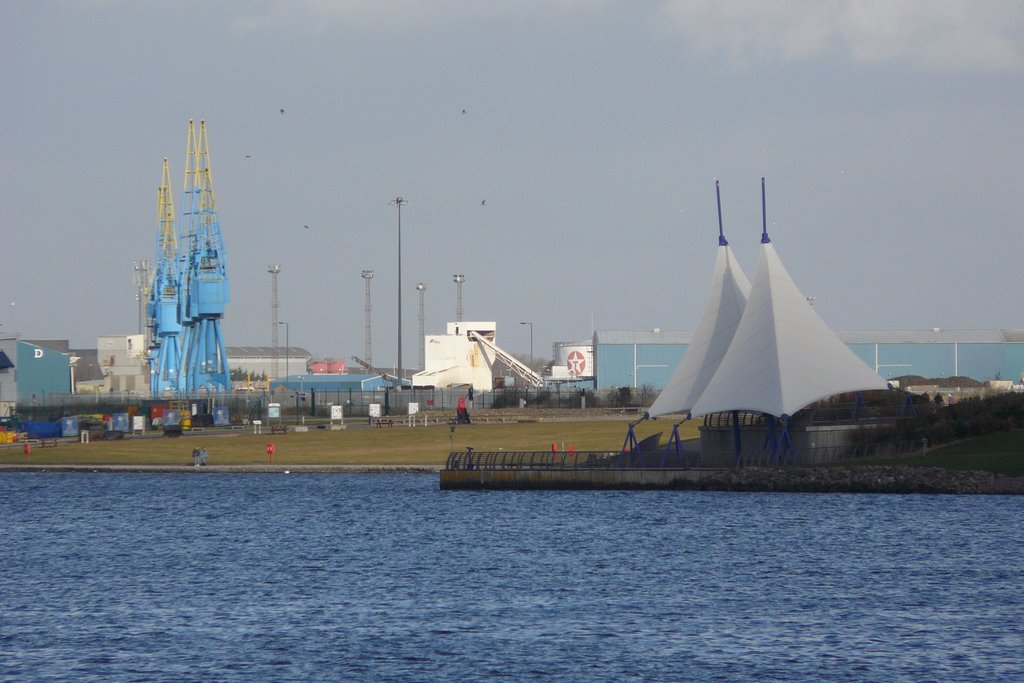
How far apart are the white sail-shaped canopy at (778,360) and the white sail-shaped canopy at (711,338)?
11.2ft

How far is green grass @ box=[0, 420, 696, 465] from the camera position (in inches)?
3305

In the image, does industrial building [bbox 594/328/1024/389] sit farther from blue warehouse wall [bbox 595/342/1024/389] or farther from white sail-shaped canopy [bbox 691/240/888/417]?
white sail-shaped canopy [bbox 691/240/888/417]

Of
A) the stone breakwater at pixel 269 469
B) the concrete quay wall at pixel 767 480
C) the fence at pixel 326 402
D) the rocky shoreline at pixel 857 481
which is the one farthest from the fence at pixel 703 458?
the fence at pixel 326 402

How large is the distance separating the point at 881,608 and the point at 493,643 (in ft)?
34.0

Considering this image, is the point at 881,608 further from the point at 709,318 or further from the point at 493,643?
the point at 709,318

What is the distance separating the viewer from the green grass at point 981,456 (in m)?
63.8

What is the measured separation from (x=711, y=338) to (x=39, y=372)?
77.4m

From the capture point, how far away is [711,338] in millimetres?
76312

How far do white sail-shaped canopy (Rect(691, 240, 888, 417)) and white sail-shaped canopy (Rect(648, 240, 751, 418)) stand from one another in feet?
11.2

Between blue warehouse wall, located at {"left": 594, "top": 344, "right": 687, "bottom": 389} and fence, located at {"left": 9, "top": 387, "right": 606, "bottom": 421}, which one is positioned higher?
blue warehouse wall, located at {"left": 594, "top": 344, "right": 687, "bottom": 389}

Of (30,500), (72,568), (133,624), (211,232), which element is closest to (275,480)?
(30,500)

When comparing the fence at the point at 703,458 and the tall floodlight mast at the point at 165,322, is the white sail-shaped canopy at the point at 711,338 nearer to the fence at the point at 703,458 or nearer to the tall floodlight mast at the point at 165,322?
the fence at the point at 703,458

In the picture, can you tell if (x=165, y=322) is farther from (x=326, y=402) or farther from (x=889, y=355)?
(x=889, y=355)

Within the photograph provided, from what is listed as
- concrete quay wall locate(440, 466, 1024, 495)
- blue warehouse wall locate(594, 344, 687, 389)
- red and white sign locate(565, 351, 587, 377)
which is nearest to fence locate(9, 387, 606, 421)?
blue warehouse wall locate(594, 344, 687, 389)
